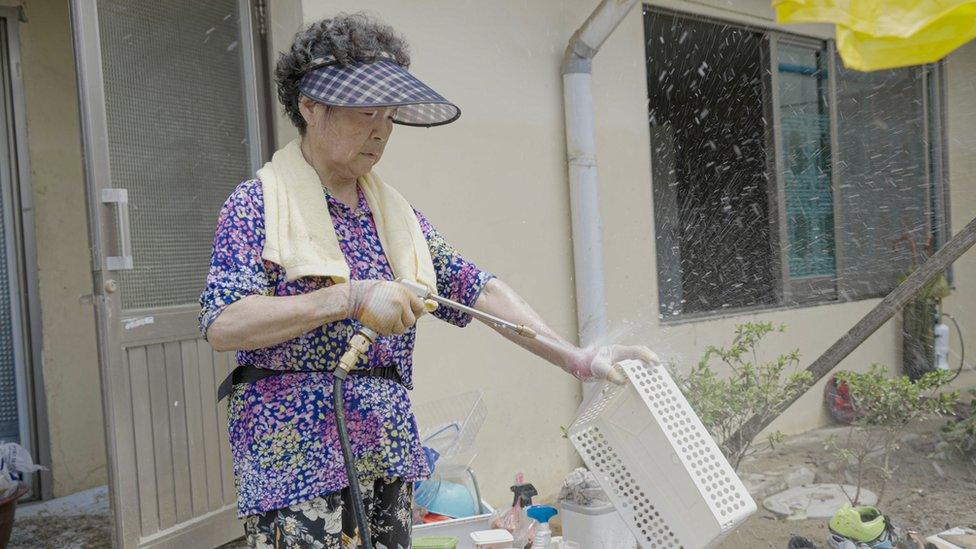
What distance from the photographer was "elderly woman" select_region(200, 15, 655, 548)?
175cm

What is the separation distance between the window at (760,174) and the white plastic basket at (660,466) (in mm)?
3747

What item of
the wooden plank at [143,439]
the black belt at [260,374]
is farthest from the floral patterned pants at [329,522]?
the wooden plank at [143,439]

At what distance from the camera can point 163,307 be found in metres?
3.73

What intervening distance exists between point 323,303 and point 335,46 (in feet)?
1.90

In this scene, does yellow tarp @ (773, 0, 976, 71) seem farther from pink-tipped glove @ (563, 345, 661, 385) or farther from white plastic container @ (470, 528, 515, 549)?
white plastic container @ (470, 528, 515, 549)

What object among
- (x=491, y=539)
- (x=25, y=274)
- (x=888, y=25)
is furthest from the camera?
(x=25, y=274)

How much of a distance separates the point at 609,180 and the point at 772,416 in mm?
1748

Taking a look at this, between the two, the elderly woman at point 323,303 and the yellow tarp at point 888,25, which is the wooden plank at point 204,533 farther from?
the yellow tarp at point 888,25

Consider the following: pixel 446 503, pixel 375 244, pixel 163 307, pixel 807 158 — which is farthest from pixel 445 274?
pixel 807 158

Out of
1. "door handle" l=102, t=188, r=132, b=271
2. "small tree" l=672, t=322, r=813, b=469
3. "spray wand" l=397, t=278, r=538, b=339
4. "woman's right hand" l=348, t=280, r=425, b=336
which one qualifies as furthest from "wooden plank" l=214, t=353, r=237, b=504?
"woman's right hand" l=348, t=280, r=425, b=336

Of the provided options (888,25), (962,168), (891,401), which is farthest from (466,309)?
(962,168)

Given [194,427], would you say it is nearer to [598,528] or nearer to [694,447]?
[598,528]

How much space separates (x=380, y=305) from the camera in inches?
67.5

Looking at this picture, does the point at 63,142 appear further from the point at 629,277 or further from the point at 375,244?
the point at 375,244
